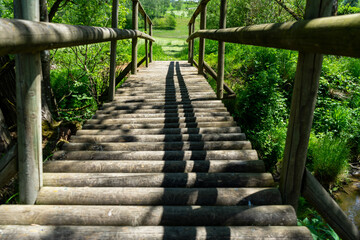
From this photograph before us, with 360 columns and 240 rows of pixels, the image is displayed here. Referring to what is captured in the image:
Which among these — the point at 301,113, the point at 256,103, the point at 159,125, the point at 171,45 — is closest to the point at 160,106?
the point at 159,125

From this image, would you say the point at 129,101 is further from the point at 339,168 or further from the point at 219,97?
the point at 339,168

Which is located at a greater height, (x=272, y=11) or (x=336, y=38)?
(x=272, y=11)

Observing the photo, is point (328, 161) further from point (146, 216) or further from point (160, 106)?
point (146, 216)

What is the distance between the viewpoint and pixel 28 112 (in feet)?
5.43

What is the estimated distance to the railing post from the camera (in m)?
1.60

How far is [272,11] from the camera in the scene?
11820mm

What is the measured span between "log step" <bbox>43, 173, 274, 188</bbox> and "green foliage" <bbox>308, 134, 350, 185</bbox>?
3.07m

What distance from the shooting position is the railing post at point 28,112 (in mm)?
1598

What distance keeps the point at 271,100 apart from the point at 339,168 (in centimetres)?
167

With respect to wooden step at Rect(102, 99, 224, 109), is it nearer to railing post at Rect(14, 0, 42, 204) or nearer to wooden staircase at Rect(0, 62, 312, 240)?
wooden staircase at Rect(0, 62, 312, 240)

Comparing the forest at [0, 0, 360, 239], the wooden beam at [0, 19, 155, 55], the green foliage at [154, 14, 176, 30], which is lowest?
the forest at [0, 0, 360, 239]

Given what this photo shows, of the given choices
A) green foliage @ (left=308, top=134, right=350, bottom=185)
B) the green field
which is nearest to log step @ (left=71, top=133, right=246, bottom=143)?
green foliage @ (left=308, top=134, right=350, bottom=185)

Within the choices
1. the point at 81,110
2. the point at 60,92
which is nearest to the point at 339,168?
the point at 81,110

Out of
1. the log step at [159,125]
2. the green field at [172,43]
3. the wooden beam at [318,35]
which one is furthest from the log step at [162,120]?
the green field at [172,43]
